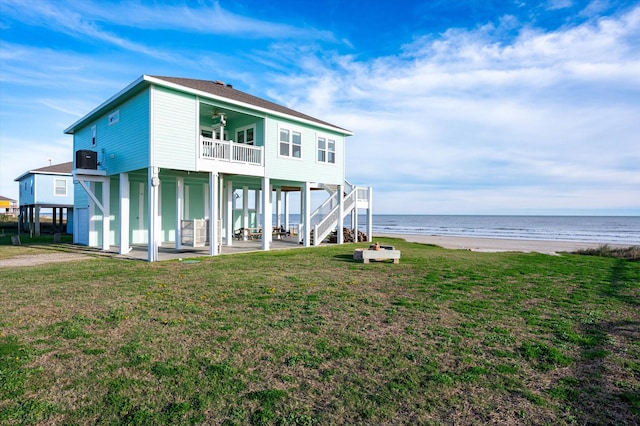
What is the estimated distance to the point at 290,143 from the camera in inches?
707

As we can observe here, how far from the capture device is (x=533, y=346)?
16.5 feet

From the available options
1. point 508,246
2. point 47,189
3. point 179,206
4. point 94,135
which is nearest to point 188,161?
point 179,206

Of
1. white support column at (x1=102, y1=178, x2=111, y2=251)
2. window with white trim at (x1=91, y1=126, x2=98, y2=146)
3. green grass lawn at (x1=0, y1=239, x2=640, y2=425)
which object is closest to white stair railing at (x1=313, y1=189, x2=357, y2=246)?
white support column at (x1=102, y1=178, x2=111, y2=251)

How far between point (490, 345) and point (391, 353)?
56.6 inches

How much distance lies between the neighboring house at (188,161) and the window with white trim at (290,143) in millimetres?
48

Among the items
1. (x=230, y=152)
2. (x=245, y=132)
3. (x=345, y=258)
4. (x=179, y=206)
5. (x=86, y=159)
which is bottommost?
(x=345, y=258)

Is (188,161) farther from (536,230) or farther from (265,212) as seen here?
(536,230)

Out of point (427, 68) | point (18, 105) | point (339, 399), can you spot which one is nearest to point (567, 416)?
point (339, 399)

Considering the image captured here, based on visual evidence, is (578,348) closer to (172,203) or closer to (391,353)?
(391,353)

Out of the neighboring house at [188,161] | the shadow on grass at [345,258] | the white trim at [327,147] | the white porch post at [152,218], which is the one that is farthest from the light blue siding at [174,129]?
the white trim at [327,147]

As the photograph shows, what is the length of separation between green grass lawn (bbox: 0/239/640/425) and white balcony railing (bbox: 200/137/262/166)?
6716 mm

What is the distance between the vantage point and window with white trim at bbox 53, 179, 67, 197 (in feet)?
88.8

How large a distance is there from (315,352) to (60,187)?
2967cm

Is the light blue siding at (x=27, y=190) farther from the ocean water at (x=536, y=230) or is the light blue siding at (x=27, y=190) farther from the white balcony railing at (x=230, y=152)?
the ocean water at (x=536, y=230)
